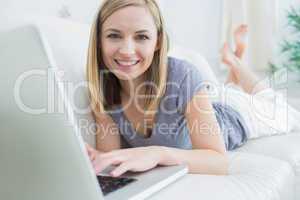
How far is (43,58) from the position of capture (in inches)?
16.4

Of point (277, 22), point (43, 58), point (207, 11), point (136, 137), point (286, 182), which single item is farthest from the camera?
point (207, 11)

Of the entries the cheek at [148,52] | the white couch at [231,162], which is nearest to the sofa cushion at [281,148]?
the white couch at [231,162]

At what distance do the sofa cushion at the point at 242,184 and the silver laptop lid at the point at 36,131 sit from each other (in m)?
0.16

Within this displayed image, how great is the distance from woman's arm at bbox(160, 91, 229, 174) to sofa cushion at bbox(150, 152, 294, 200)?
0.06 m

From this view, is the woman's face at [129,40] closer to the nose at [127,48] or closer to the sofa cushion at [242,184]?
the nose at [127,48]

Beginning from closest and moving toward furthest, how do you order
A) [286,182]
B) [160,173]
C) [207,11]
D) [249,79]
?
[160,173] → [286,182] → [249,79] → [207,11]

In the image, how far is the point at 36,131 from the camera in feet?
1.44

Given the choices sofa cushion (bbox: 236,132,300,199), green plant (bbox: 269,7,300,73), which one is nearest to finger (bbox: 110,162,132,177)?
sofa cushion (bbox: 236,132,300,199)

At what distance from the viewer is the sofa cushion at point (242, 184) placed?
57 cm

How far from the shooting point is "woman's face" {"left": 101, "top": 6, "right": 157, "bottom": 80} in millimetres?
1014

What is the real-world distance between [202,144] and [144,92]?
0.24 m

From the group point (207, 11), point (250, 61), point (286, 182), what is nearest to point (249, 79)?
point (250, 61)

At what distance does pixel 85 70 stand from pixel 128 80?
12 cm

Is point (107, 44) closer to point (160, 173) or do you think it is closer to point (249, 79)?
point (160, 173)
